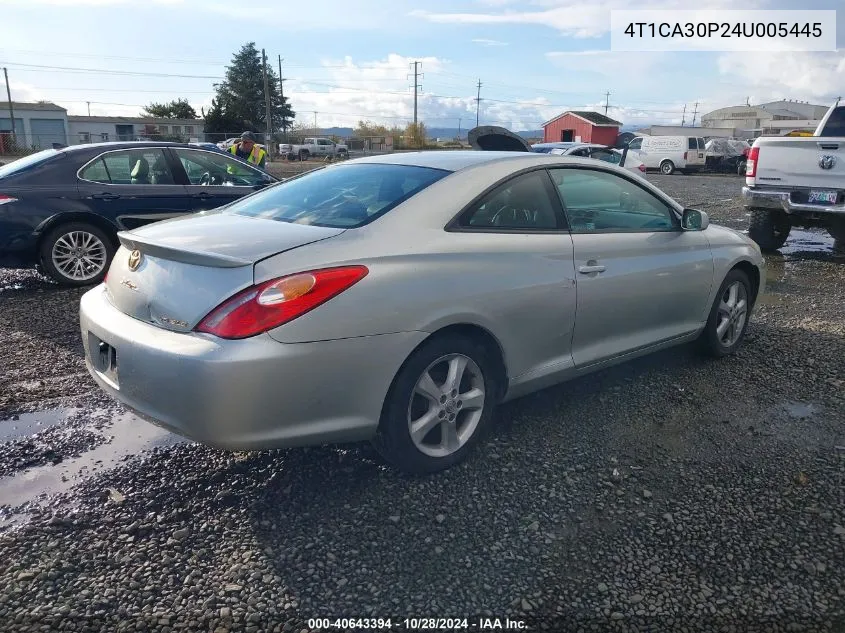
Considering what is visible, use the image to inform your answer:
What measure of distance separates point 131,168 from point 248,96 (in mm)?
76966

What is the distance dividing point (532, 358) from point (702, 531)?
3.66 ft

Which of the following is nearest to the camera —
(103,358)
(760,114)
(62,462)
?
(103,358)

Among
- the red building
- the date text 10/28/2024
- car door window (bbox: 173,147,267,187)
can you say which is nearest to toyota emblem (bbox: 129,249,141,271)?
the date text 10/28/2024

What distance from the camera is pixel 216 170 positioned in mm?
7770

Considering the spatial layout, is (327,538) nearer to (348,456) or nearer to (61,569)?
(348,456)

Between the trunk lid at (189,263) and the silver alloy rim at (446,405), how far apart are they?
0.78 meters

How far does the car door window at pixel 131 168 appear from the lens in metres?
7.06

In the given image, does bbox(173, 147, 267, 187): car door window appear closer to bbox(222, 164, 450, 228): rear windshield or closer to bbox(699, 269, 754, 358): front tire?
bbox(222, 164, 450, 228): rear windshield

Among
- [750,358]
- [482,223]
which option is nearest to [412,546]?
[482,223]

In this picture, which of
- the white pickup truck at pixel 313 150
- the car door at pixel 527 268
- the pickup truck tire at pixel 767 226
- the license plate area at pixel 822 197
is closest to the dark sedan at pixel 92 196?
the car door at pixel 527 268

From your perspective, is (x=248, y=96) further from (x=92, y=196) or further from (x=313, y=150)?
(x=92, y=196)

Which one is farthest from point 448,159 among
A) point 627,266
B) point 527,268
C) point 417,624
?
point 417,624

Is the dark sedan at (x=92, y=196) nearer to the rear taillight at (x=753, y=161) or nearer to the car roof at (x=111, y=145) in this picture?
the car roof at (x=111, y=145)

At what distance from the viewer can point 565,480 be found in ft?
10.4
